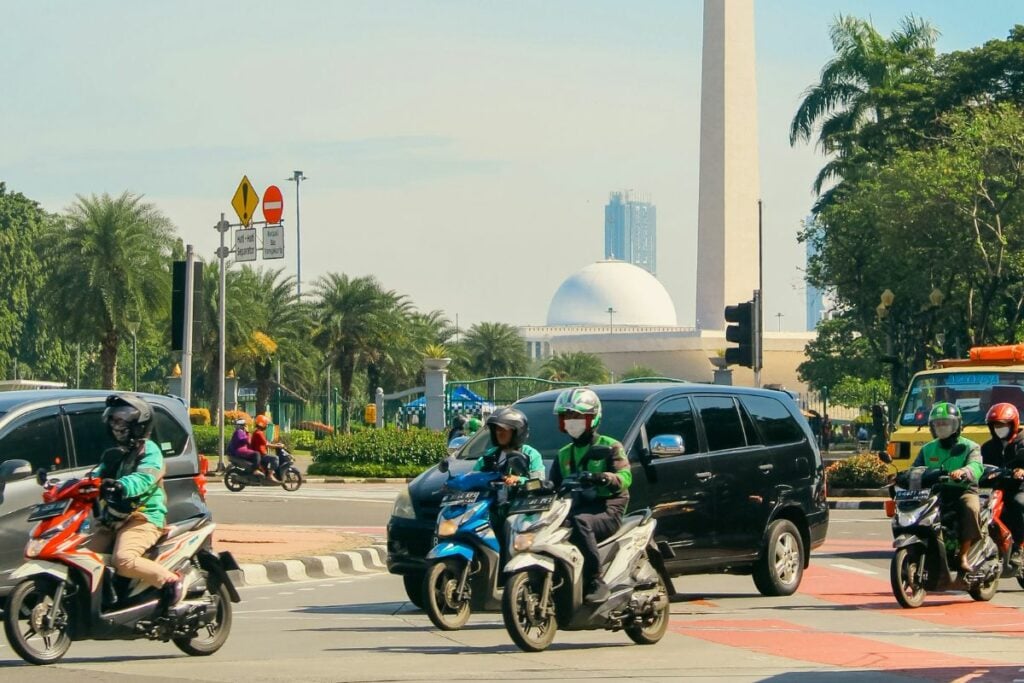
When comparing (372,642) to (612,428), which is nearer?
(372,642)

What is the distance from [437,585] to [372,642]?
63 cm

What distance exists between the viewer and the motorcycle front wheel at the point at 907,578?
41.5 ft

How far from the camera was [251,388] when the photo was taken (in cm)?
8912

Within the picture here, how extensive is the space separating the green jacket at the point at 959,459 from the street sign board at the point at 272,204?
1891cm

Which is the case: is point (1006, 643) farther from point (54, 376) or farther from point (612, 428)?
point (54, 376)

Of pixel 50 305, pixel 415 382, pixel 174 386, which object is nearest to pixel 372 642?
pixel 174 386

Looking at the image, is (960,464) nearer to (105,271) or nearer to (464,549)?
(464,549)

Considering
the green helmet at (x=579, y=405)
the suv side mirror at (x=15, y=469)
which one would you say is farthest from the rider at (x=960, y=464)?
the suv side mirror at (x=15, y=469)

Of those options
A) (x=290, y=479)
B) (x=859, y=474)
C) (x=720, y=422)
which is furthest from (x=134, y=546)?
(x=290, y=479)

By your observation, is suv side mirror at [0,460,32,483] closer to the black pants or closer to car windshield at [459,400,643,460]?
the black pants

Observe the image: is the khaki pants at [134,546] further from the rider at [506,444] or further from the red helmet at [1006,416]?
the red helmet at [1006,416]

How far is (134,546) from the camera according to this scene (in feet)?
30.5

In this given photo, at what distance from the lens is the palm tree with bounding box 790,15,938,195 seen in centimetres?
5791

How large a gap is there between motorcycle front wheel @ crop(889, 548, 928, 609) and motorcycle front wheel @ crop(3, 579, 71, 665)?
20.4 feet
